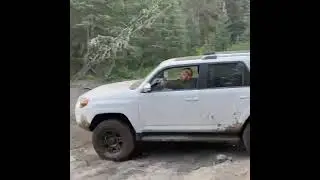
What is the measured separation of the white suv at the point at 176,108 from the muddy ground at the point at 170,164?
0.29 meters

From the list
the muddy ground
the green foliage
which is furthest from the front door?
the green foliage

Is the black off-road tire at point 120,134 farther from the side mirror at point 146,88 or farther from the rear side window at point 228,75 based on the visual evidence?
the rear side window at point 228,75

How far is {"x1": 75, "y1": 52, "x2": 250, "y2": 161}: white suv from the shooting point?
250 inches

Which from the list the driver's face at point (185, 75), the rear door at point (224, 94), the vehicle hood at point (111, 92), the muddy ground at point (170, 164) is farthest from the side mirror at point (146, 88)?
the muddy ground at point (170, 164)

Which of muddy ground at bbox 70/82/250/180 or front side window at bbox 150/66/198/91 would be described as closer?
muddy ground at bbox 70/82/250/180

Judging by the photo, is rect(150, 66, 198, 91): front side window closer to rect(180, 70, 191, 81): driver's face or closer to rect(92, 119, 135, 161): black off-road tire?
rect(180, 70, 191, 81): driver's face

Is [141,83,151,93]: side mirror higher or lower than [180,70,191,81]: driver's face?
lower

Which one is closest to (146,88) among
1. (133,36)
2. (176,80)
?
(176,80)

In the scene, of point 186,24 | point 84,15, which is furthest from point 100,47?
point 186,24

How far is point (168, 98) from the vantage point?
6.51 meters

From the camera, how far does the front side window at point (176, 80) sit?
661cm

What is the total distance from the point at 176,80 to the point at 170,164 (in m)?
1.28

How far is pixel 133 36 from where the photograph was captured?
1631cm
